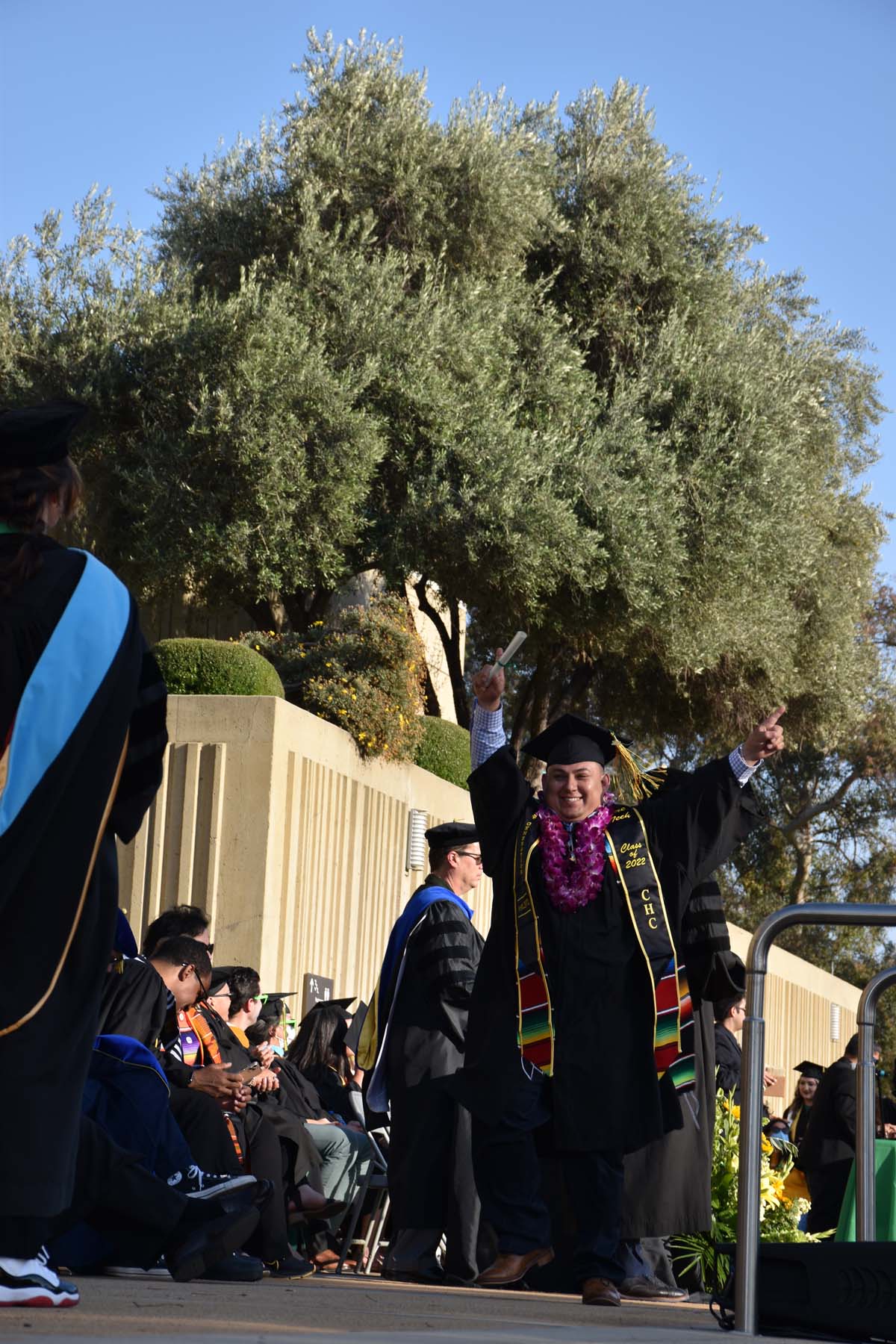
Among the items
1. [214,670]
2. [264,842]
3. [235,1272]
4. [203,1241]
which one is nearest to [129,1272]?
[235,1272]

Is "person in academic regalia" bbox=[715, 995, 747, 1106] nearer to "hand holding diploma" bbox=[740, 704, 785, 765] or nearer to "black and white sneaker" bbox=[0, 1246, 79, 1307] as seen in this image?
"hand holding diploma" bbox=[740, 704, 785, 765]

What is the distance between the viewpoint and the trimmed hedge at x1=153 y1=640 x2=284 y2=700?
1416 cm

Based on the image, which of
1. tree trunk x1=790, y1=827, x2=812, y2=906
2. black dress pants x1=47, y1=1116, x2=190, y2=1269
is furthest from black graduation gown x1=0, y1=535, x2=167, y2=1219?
tree trunk x1=790, y1=827, x2=812, y2=906

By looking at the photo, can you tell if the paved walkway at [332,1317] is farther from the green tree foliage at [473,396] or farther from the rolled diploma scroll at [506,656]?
the green tree foliage at [473,396]

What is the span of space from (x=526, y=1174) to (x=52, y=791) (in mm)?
2886

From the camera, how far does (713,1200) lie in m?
7.75

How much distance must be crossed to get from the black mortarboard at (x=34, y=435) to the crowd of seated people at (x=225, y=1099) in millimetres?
2288

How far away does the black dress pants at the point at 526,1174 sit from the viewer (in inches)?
220

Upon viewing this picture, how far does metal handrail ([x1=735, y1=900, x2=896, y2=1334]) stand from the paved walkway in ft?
0.78

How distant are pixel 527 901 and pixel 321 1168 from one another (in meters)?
2.90

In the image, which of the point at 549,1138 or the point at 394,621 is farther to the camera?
the point at 394,621

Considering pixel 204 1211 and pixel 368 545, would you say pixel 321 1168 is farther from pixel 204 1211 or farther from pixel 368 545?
pixel 368 545

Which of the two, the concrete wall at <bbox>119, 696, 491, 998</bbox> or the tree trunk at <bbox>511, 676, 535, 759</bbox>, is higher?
the tree trunk at <bbox>511, 676, 535, 759</bbox>

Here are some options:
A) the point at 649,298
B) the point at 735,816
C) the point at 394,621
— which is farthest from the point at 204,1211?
the point at 649,298
